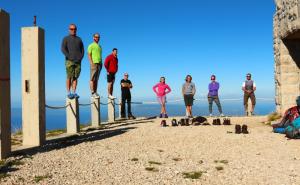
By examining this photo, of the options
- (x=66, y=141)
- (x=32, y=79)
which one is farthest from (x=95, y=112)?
(x=32, y=79)

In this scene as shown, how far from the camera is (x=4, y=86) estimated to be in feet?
22.1

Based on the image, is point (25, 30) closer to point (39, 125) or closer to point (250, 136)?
point (39, 125)

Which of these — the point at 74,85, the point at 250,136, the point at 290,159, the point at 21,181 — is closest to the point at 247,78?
the point at 250,136

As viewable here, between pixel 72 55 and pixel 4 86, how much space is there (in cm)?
348

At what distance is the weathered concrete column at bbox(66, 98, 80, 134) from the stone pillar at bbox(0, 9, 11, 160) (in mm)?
3258

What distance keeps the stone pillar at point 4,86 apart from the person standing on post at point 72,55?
10.5 ft

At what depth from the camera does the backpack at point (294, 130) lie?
8852 mm

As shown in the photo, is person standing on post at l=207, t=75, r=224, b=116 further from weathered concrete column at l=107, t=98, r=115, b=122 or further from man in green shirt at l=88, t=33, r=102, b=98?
man in green shirt at l=88, t=33, r=102, b=98

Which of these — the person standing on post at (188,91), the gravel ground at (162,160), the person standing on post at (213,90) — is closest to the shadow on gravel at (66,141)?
the gravel ground at (162,160)

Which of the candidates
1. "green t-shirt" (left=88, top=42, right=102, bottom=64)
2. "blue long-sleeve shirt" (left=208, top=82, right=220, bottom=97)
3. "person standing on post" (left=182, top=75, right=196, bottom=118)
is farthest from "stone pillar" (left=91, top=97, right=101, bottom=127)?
"blue long-sleeve shirt" (left=208, top=82, right=220, bottom=97)

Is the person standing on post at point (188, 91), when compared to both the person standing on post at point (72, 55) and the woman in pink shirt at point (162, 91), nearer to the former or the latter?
the woman in pink shirt at point (162, 91)

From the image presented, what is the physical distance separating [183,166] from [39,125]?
306cm

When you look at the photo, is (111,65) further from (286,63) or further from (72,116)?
(286,63)

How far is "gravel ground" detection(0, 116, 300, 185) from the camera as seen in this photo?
558 cm
